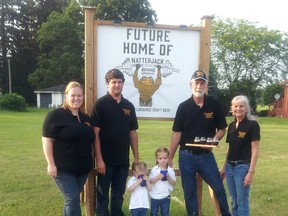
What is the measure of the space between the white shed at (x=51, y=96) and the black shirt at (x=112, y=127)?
45166 millimetres

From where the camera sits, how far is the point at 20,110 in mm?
37250

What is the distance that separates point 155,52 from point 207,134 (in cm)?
145

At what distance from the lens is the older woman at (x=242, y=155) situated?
464 centimetres

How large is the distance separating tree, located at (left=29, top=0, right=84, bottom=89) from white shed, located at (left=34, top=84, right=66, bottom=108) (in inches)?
32.9

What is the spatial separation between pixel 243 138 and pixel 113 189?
69.4 inches

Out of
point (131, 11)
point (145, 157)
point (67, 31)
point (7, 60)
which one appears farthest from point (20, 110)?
point (145, 157)

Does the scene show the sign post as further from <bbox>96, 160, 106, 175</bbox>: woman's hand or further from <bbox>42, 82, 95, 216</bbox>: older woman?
<bbox>42, 82, 95, 216</bbox>: older woman

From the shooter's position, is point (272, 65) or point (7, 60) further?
point (7, 60)

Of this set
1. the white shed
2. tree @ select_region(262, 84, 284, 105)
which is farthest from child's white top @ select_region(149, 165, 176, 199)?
the white shed

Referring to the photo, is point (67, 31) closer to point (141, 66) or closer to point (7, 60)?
point (7, 60)

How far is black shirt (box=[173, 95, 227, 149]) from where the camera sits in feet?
15.9

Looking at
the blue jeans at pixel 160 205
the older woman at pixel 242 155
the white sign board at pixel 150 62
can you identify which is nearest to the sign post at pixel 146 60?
the white sign board at pixel 150 62

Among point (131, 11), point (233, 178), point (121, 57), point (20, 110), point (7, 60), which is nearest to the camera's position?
point (233, 178)

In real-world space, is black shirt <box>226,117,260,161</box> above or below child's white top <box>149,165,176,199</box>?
above
